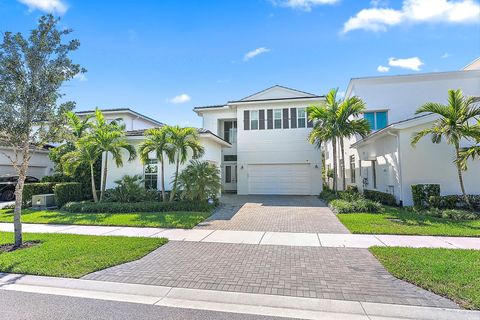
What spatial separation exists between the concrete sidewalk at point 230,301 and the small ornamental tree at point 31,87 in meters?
3.57

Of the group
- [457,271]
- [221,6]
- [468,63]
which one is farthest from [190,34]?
[468,63]

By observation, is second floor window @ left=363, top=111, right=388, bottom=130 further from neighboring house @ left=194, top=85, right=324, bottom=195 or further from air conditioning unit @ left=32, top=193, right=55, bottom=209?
air conditioning unit @ left=32, top=193, right=55, bottom=209

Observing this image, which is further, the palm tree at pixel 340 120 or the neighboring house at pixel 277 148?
the neighboring house at pixel 277 148

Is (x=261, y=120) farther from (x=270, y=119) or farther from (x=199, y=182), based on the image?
(x=199, y=182)

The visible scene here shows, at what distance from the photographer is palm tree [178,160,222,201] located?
42.5 feet

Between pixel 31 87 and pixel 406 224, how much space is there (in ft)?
39.2

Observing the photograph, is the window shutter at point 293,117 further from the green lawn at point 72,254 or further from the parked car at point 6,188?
the parked car at point 6,188

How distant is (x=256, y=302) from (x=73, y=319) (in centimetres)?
258

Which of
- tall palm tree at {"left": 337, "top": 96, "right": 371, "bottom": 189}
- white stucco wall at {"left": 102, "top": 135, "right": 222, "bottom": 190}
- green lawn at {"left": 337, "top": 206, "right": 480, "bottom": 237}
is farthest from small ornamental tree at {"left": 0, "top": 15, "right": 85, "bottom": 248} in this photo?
tall palm tree at {"left": 337, "top": 96, "right": 371, "bottom": 189}

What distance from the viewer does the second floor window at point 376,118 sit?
18.4m

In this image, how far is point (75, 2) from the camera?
8406mm

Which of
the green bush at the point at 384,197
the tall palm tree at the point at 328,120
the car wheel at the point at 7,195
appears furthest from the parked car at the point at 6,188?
the green bush at the point at 384,197

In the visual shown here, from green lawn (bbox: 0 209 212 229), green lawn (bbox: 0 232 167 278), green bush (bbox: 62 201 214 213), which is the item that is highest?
green bush (bbox: 62 201 214 213)

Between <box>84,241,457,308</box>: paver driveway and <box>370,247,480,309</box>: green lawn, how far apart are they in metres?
0.19
